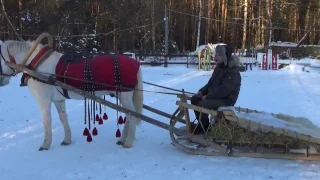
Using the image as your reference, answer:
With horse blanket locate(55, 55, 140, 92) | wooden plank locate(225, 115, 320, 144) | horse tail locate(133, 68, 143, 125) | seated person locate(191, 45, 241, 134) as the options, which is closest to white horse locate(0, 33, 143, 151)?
horse tail locate(133, 68, 143, 125)

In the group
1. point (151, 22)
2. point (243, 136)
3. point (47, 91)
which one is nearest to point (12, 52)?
point (47, 91)

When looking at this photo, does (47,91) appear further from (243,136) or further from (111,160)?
(243,136)

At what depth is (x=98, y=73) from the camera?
230 inches

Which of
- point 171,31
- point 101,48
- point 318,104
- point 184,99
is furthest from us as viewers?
point 171,31

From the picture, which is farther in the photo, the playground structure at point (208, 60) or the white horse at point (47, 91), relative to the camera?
the playground structure at point (208, 60)

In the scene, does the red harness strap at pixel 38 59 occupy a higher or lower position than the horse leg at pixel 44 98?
higher

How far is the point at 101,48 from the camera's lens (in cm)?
3409

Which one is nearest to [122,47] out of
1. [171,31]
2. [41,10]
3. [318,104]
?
[171,31]

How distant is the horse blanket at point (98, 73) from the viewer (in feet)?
19.2

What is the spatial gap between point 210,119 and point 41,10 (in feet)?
95.5

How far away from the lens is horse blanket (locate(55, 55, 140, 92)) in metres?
5.85

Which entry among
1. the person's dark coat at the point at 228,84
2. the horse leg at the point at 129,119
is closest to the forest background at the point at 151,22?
the horse leg at the point at 129,119

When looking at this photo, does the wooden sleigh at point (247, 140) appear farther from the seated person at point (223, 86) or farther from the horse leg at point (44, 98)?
the horse leg at point (44, 98)

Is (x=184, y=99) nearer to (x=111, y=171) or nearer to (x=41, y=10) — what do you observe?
(x=111, y=171)
